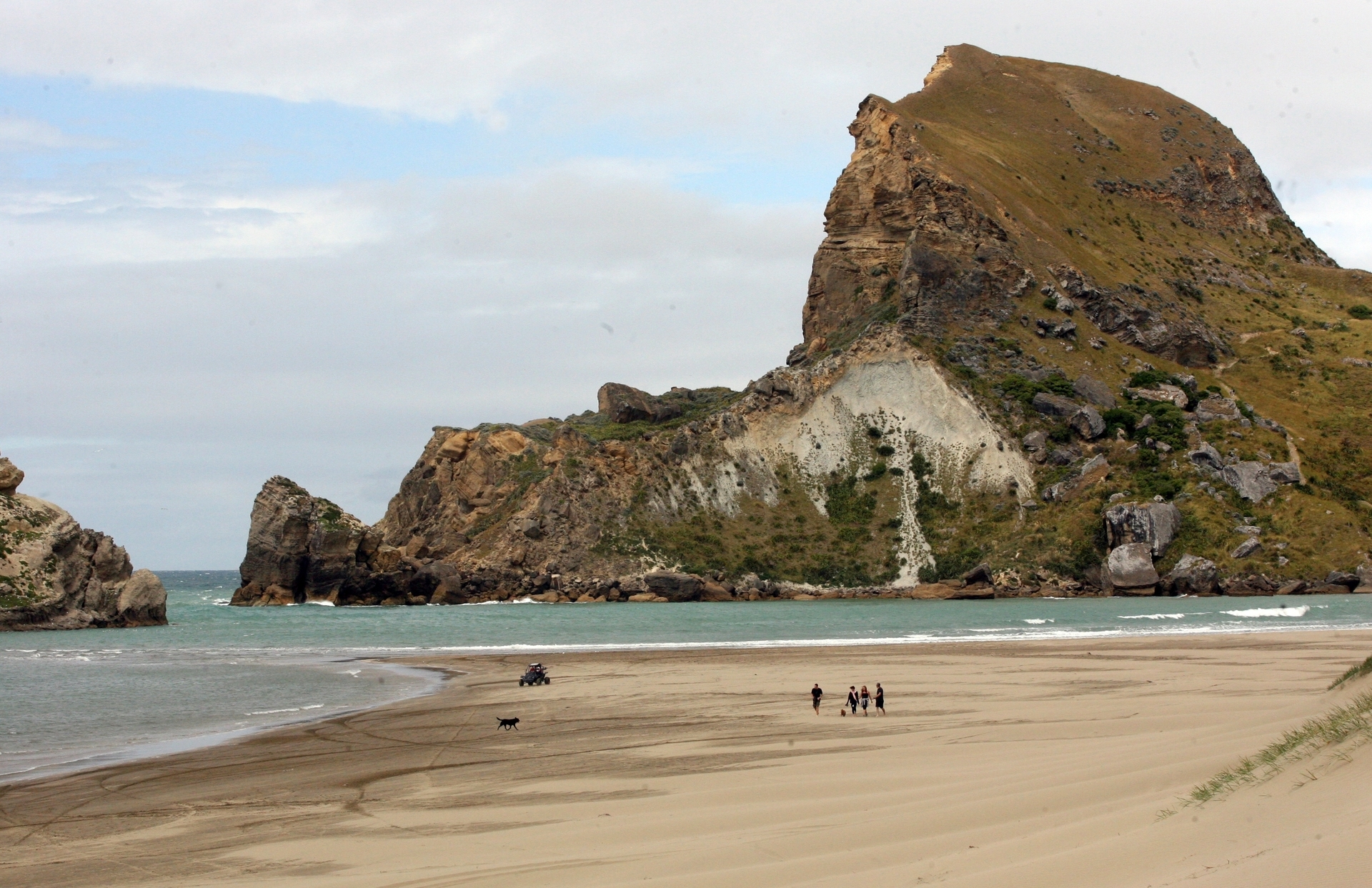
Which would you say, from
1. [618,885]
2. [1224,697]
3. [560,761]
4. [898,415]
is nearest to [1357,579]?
[898,415]

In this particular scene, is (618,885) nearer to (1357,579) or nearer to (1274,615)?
(1274,615)

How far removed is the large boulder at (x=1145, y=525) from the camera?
89000mm

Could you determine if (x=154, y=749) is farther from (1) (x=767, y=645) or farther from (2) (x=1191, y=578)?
(2) (x=1191, y=578)

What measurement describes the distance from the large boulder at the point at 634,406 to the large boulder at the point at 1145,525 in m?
58.1

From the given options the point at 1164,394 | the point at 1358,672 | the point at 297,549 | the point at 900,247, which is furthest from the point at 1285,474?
the point at 1358,672

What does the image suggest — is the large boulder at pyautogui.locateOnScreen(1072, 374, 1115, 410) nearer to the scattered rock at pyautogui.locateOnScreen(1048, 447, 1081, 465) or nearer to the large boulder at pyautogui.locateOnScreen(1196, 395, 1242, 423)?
the scattered rock at pyautogui.locateOnScreen(1048, 447, 1081, 465)

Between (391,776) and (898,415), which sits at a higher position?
(898,415)

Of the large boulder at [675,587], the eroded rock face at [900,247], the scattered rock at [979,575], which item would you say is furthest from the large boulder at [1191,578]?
the large boulder at [675,587]

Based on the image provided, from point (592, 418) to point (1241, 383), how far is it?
74.6 m

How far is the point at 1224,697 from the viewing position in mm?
25125

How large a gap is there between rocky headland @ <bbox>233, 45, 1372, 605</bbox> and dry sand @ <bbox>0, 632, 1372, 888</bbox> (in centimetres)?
6427

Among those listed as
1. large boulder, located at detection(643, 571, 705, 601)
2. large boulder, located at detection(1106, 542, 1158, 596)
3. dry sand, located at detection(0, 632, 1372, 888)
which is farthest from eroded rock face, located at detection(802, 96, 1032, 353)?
dry sand, located at detection(0, 632, 1372, 888)

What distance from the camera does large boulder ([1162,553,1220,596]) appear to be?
85125 mm

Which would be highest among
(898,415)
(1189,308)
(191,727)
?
(1189,308)
